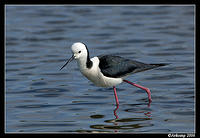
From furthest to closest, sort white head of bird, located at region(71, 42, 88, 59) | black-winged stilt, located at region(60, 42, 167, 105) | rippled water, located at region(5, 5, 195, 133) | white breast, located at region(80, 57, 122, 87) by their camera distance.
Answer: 1. white breast, located at region(80, 57, 122, 87)
2. black-winged stilt, located at region(60, 42, 167, 105)
3. white head of bird, located at region(71, 42, 88, 59)
4. rippled water, located at region(5, 5, 195, 133)

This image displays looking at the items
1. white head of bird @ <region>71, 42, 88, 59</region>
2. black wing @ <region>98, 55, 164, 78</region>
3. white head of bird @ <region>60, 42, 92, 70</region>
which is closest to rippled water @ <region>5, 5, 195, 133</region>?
black wing @ <region>98, 55, 164, 78</region>

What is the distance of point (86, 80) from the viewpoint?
480 inches

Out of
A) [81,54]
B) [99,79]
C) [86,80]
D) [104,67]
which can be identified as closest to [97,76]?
[99,79]

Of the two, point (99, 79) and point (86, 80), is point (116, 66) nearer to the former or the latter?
point (99, 79)

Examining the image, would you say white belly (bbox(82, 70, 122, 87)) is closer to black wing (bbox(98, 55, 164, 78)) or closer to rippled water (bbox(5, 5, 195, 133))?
black wing (bbox(98, 55, 164, 78))

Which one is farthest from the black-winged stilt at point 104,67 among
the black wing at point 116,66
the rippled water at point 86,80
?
the rippled water at point 86,80

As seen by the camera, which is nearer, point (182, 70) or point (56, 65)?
point (182, 70)

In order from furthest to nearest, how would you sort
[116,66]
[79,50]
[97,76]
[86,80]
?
1. [86,80]
2. [116,66]
3. [97,76]
4. [79,50]

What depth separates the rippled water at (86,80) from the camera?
9.09 metres

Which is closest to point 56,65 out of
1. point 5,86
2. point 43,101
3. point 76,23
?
point 5,86

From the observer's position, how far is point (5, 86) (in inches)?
462

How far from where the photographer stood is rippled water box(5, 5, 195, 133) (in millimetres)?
9094
